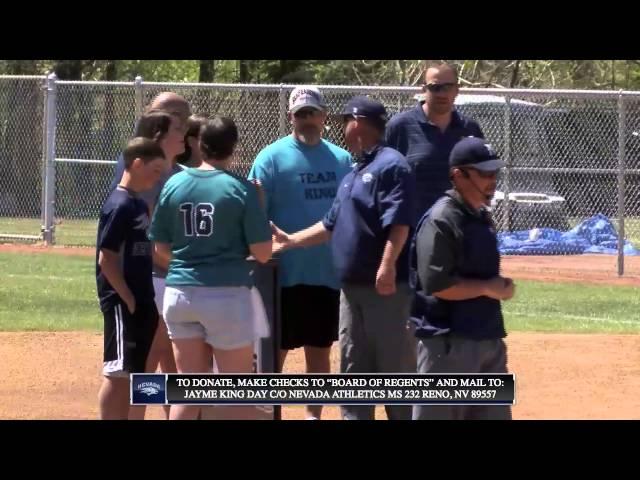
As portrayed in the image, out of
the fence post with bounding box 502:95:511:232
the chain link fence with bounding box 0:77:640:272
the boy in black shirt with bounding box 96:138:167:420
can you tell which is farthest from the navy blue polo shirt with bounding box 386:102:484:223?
the chain link fence with bounding box 0:77:640:272

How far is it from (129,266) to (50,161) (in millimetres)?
12647

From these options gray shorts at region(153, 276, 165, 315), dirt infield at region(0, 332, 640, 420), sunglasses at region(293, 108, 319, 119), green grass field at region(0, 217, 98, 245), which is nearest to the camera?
gray shorts at region(153, 276, 165, 315)

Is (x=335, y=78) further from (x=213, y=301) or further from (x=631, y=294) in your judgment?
(x=213, y=301)

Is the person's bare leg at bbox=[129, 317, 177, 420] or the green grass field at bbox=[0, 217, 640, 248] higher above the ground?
the green grass field at bbox=[0, 217, 640, 248]

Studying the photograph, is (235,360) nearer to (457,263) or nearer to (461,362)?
(461,362)

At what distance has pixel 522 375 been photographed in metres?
9.97

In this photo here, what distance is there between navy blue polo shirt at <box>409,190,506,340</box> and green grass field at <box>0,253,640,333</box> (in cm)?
659

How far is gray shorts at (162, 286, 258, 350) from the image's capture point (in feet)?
21.1

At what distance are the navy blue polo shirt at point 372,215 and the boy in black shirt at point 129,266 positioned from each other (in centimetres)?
107

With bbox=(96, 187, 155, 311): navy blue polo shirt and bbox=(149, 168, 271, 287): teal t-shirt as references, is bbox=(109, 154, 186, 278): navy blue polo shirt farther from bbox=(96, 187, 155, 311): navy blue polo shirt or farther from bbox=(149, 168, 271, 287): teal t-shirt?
bbox=(149, 168, 271, 287): teal t-shirt

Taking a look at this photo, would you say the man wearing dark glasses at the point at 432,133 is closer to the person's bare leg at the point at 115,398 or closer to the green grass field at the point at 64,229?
the person's bare leg at the point at 115,398

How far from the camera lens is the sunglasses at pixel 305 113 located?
7707 mm

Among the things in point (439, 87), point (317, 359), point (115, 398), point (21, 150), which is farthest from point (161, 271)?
point (21, 150)

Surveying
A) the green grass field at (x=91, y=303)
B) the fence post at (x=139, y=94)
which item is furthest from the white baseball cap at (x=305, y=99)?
the fence post at (x=139, y=94)
